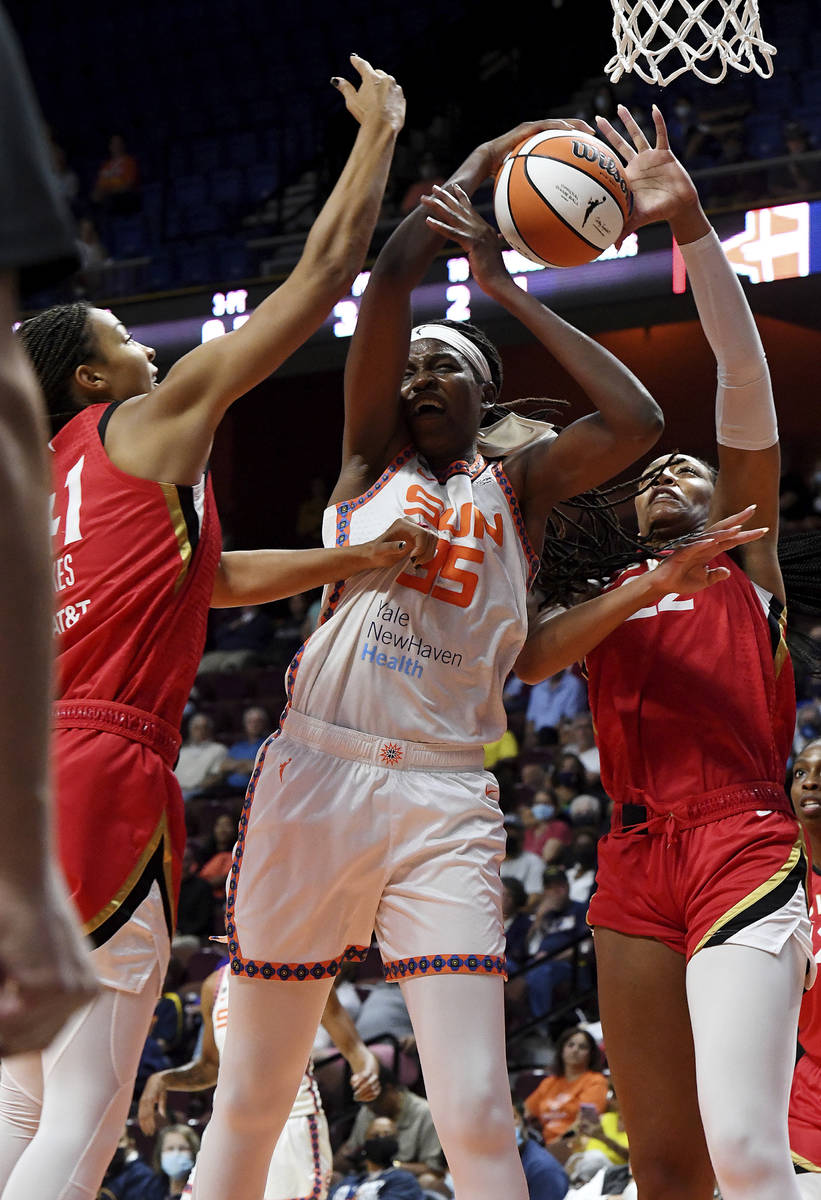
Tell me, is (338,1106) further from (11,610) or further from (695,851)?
(11,610)

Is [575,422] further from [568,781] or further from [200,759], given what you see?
[200,759]

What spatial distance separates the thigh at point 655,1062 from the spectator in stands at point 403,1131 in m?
3.92

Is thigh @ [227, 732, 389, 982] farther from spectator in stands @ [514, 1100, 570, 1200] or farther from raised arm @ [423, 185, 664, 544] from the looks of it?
spectator in stands @ [514, 1100, 570, 1200]

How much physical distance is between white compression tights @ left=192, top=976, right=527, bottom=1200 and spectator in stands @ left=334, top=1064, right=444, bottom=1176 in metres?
4.19

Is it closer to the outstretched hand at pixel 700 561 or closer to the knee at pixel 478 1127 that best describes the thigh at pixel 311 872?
the knee at pixel 478 1127

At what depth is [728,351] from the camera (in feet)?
11.8

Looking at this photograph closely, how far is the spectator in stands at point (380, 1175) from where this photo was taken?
6.43 m

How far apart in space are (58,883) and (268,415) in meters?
15.0

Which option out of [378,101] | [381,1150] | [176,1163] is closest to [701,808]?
[378,101]

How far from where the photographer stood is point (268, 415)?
1590 centimetres

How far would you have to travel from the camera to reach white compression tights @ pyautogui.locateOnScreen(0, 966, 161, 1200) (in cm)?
243

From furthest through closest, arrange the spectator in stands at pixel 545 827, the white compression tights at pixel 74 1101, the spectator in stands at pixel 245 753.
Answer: the spectator in stands at pixel 245 753 → the spectator in stands at pixel 545 827 → the white compression tights at pixel 74 1101

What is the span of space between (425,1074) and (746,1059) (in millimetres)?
656

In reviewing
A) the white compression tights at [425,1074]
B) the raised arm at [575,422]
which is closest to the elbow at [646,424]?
the raised arm at [575,422]
